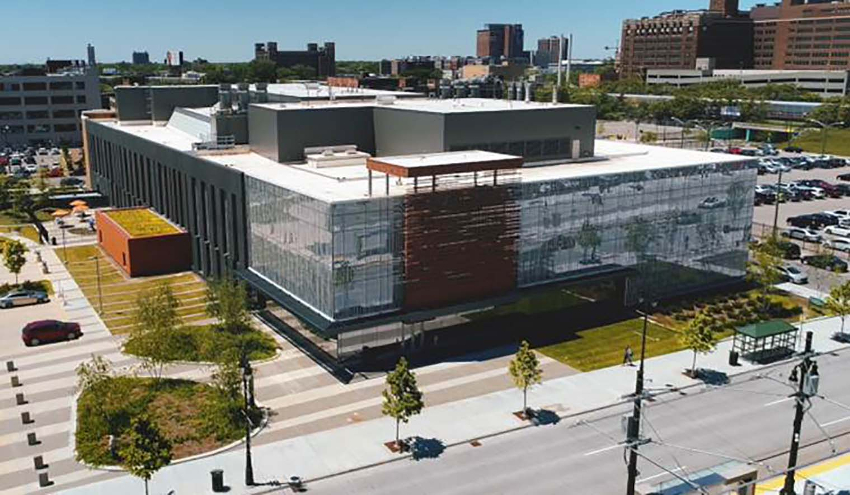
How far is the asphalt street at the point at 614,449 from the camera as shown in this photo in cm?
3130

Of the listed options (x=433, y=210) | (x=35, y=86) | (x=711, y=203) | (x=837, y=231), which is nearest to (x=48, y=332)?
(x=433, y=210)

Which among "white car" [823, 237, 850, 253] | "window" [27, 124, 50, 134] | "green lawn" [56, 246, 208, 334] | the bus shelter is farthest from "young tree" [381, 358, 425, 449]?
"window" [27, 124, 50, 134]

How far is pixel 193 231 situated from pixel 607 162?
32.6 m

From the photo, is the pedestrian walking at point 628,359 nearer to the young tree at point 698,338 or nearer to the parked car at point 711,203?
the young tree at point 698,338

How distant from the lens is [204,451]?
33.6 meters

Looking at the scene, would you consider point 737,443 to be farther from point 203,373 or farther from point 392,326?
point 203,373

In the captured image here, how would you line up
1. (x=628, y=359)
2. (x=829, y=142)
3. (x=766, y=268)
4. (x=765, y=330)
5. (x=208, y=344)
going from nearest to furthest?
(x=628, y=359) < (x=765, y=330) < (x=208, y=344) < (x=766, y=268) < (x=829, y=142)

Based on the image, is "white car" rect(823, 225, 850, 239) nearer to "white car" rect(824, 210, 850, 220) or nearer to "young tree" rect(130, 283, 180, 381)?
"white car" rect(824, 210, 850, 220)

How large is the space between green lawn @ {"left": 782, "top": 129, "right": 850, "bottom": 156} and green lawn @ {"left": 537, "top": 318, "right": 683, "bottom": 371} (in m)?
99.7

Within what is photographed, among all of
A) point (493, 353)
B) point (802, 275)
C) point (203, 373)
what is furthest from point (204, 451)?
point (802, 275)

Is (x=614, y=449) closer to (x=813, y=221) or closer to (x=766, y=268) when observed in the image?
(x=766, y=268)

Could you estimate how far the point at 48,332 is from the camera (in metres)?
46.4

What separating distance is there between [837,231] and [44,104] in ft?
439

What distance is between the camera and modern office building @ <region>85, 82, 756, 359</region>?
42.9m
